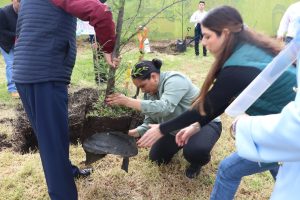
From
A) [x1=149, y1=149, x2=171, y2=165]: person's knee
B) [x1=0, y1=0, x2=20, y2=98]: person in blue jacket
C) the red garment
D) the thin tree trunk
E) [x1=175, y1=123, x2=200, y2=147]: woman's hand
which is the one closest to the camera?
the red garment

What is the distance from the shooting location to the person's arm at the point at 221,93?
68.9 inches

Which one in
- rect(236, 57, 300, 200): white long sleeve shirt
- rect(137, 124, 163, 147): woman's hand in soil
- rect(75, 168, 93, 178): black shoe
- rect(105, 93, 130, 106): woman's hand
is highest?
rect(236, 57, 300, 200): white long sleeve shirt

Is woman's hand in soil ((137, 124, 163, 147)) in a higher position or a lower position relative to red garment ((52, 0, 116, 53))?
lower

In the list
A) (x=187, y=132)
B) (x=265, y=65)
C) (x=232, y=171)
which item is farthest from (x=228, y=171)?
(x=265, y=65)

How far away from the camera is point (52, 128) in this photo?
7.08ft

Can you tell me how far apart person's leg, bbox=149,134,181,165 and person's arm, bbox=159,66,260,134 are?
1.12 m

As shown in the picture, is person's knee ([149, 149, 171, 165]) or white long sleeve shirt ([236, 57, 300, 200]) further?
person's knee ([149, 149, 171, 165])

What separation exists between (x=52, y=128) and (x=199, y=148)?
1.23m

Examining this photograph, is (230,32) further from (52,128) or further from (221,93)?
(52,128)

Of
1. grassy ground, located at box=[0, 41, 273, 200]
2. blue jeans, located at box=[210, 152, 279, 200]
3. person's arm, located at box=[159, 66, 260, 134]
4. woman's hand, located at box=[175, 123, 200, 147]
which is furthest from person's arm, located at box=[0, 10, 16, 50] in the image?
blue jeans, located at box=[210, 152, 279, 200]

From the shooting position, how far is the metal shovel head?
8.30 ft

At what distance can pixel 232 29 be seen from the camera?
178 centimetres

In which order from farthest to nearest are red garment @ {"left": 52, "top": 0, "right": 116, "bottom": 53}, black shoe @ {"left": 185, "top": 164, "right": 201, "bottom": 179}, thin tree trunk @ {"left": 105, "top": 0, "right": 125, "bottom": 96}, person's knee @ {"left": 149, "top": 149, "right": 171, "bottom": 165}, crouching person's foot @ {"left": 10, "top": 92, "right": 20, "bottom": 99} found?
crouching person's foot @ {"left": 10, "top": 92, "right": 20, "bottom": 99} < person's knee @ {"left": 149, "top": 149, "right": 171, "bottom": 165} < black shoe @ {"left": 185, "top": 164, "right": 201, "bottom": 179} < thin tree trunk @ {"left": 105, "top": 0, "right": 125, "bottom": 96} < red garment @ {"left": 52, "top": 0, "right": 116, "bottom": 53}

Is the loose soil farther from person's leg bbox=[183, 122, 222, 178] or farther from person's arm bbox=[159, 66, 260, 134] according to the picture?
person's arm bbox=[159, 66, 260, 134]
